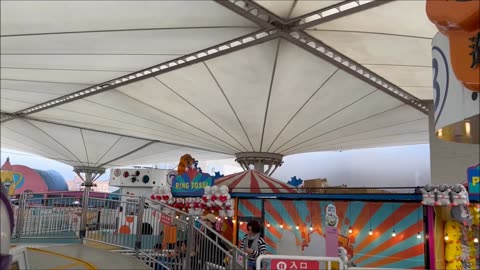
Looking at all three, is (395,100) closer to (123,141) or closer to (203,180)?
(203,180)

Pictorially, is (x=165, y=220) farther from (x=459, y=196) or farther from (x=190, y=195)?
(x=459, y=196)

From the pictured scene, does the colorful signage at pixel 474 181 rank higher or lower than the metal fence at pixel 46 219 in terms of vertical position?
higher

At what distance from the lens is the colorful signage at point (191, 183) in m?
15.8

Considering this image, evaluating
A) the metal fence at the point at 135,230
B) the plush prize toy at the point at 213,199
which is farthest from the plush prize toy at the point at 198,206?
the metal fence at the point at 135,230

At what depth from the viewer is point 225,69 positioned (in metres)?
15.9

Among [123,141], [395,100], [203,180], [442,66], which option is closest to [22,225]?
[203,180]

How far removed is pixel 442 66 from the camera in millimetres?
3004

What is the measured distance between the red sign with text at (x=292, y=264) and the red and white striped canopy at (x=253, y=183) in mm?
11247

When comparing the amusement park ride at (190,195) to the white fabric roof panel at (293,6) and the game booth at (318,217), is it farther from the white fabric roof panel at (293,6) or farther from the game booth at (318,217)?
the white fabric roof panel at (293,6)

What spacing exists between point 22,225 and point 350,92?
1301 centimetres

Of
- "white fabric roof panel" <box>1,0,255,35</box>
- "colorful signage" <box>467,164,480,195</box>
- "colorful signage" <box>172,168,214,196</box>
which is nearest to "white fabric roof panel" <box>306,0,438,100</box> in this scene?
"white fabric roof panel" <box>1,0,255,35</box>

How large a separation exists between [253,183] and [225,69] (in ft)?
Result: 16.3

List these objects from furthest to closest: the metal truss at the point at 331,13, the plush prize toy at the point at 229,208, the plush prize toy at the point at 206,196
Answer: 1. the plush prize toy at the point at 206,196
2. the plush prize toy at the point at 229,208
3. the metal truss at the point at 331,13

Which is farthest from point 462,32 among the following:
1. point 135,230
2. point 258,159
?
point 258,159
